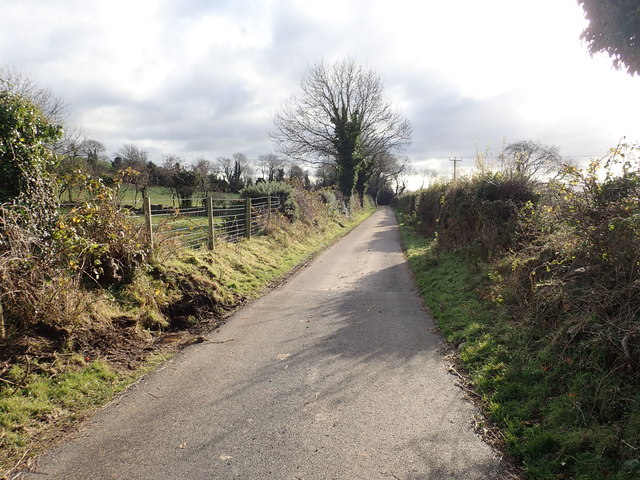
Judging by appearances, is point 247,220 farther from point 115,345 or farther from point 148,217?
point 115,345

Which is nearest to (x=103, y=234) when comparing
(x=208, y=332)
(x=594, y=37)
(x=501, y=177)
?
(x=208, y=332)

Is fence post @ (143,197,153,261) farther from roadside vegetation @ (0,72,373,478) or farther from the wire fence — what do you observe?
roadside vegetation @ (0,72,373,478)

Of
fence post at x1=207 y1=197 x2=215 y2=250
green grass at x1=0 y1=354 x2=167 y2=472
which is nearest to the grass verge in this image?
green grass at x1=0 y1=354 x2=167 y2=472

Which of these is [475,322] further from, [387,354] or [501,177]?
[501,177]

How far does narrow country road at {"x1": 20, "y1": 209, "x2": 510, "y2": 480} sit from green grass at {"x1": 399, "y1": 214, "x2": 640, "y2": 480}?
12.8 inches

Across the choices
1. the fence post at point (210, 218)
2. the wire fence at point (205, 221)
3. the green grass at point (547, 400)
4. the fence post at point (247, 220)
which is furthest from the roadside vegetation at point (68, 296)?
the fence post at point (247, 220)

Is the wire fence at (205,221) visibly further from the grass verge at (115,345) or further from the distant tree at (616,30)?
the distant tree at (616,30)

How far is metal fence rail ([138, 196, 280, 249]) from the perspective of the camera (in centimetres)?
778

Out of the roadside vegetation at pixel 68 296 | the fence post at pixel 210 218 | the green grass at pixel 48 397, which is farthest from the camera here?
the fence post at pixel 210 218

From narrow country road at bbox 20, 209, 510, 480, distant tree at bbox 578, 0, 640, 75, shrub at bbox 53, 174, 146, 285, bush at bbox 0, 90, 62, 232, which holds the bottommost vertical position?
narrow country road at bbox 20, 209, 510, 480

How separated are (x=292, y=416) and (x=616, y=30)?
1014cm

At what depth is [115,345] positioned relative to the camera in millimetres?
5047

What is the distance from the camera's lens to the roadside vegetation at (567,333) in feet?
9.84

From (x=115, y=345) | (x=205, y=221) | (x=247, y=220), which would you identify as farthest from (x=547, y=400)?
(x=247, y=220)
